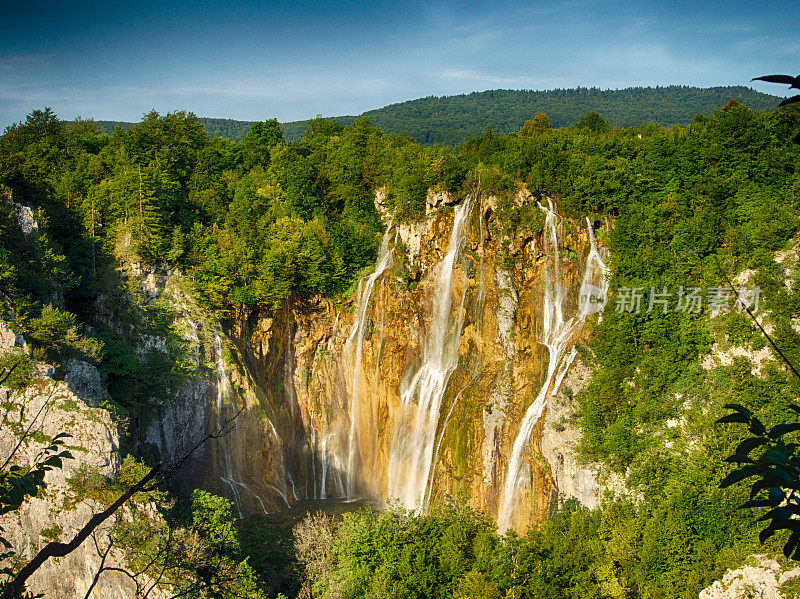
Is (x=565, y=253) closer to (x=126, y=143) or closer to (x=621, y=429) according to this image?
(x=621, y=429)

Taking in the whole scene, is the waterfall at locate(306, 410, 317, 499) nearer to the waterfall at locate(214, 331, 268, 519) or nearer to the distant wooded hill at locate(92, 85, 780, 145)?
the waterfall at locate(214, 331, 268, 519)

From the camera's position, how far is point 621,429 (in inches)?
843

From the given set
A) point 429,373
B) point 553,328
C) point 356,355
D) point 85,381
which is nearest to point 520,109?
point 356,355

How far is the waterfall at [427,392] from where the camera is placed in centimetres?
2800

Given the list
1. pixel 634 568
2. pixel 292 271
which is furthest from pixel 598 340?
pixel 292 271

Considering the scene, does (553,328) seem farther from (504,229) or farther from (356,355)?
(356,355)

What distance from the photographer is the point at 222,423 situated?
93.2 ft

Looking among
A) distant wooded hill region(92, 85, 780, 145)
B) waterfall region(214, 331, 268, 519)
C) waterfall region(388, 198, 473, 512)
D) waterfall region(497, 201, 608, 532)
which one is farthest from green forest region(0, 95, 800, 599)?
distant wooded hill region(92, 85, 780, 145)

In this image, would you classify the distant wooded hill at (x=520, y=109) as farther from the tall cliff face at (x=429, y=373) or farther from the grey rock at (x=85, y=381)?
the grey rock at (x=85, y=381)

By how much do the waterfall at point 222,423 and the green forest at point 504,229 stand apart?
2.04 meters

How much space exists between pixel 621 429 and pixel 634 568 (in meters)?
4.85

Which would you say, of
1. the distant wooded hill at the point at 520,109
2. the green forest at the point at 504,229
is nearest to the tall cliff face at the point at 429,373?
the green forest at the point at 504,229

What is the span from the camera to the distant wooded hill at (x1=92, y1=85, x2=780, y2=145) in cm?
8012

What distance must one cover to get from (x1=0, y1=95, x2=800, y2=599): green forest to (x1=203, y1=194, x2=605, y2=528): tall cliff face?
129 cm
